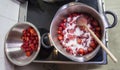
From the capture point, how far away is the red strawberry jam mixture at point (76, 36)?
0.81 meters

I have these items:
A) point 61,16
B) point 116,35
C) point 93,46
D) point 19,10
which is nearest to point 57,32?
point 61,16

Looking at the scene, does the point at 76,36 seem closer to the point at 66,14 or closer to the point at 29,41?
the point at 66,14

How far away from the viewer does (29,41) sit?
0.95 metres

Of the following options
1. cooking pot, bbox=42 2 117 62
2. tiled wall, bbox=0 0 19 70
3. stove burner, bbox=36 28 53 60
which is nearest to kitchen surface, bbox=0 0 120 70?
tiled wall, bbox=0 0 19 70

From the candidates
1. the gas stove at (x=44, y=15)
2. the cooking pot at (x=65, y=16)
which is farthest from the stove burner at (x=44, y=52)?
the cooking pot at (x=65, y=16)

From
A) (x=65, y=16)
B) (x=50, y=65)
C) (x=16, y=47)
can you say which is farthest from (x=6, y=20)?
(x=50, y=65)

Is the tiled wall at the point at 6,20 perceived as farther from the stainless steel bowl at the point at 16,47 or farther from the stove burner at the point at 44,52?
the stove burner at the point at 44,52

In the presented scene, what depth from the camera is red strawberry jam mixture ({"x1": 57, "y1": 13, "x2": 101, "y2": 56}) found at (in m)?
0.81

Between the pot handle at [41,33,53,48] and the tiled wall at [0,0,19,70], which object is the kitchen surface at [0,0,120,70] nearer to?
the tiled wall at [0,0,19,70]

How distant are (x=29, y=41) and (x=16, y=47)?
0.08m

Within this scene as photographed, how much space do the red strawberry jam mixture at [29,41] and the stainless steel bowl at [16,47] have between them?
2 cm

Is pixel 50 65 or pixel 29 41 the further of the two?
pixel 50 65

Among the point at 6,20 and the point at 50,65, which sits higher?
the point at 6,20

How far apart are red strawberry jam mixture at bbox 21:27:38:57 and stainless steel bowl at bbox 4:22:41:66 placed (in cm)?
2
